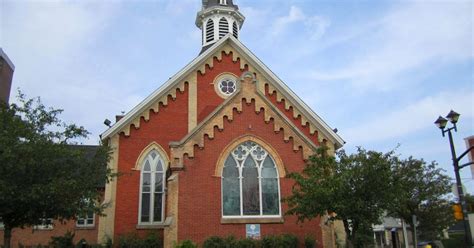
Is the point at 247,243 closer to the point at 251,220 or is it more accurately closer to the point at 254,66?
the point at 251,220

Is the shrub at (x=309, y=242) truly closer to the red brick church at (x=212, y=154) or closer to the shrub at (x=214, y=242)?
the red brick church at (x=212, y=154)

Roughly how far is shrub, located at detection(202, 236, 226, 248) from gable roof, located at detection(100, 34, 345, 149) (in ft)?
25.0

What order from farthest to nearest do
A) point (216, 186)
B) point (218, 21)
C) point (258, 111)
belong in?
point (218, 21) → point (258, 111) → point (216, 186)

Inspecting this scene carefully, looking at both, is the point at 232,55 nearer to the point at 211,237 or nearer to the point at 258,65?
the point at 258,65

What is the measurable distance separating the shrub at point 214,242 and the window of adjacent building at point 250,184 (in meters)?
1.17

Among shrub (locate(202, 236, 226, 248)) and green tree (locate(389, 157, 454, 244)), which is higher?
green tree (locate(389, 157, 454, 244))

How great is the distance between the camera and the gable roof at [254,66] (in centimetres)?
2166

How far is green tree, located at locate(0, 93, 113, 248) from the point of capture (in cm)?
1434

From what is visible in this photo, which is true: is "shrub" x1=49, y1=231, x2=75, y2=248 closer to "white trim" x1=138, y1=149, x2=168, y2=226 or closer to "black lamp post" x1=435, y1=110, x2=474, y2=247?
"white trim" x1=138, y1=149, x2=168, y2=226

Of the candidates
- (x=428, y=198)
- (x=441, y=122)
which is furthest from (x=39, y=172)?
(x=428, y=198)

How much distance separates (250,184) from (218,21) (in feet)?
46.7

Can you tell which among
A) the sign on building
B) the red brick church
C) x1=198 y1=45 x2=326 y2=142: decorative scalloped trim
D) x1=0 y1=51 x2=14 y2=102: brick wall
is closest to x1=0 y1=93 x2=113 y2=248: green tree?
the red brick church

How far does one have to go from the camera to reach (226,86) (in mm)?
24141

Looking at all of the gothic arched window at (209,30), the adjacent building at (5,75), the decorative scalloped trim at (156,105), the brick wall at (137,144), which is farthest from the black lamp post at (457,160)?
the adjacent building at (5,75)
